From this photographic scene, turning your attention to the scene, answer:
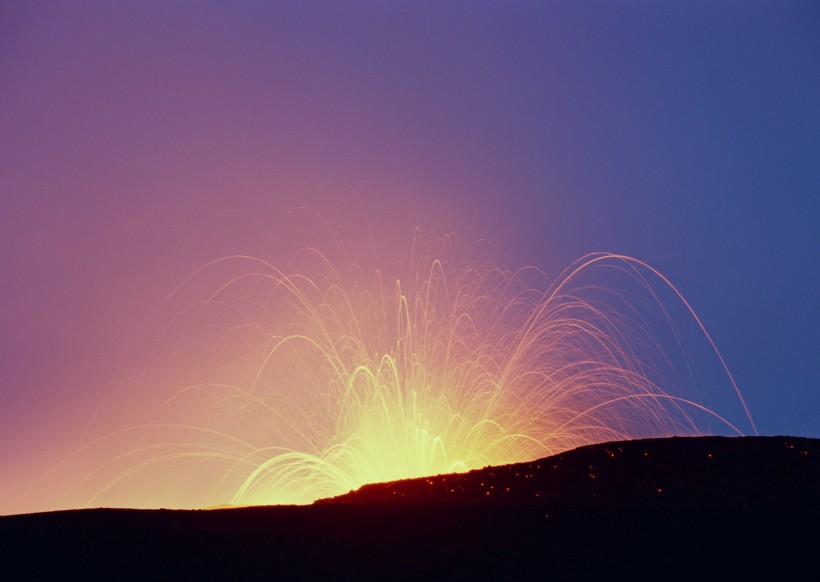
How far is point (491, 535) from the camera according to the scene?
1027cm

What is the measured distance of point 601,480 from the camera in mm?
13078

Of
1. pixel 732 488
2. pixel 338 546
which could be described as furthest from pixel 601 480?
pixel 338 546

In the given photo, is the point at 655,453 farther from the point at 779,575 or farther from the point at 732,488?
the point at 779,575

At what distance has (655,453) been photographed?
14.2 m

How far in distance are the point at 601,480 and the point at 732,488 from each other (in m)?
2.10

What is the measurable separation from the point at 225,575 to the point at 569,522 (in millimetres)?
4786

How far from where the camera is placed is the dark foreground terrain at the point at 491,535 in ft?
31.1

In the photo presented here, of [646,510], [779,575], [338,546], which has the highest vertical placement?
[646,510]

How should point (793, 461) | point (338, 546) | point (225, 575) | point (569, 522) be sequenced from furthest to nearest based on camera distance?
point (793, 461)
point (569, 522)
point (338, 546)
point (225, 575)

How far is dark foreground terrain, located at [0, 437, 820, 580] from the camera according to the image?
31.1 feet

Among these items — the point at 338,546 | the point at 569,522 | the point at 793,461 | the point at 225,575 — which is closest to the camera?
the point at 225,575

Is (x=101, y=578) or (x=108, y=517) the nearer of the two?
(x=101, y=578)

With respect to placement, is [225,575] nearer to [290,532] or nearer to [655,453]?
[290,532]

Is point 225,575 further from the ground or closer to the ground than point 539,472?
closer to the ground
